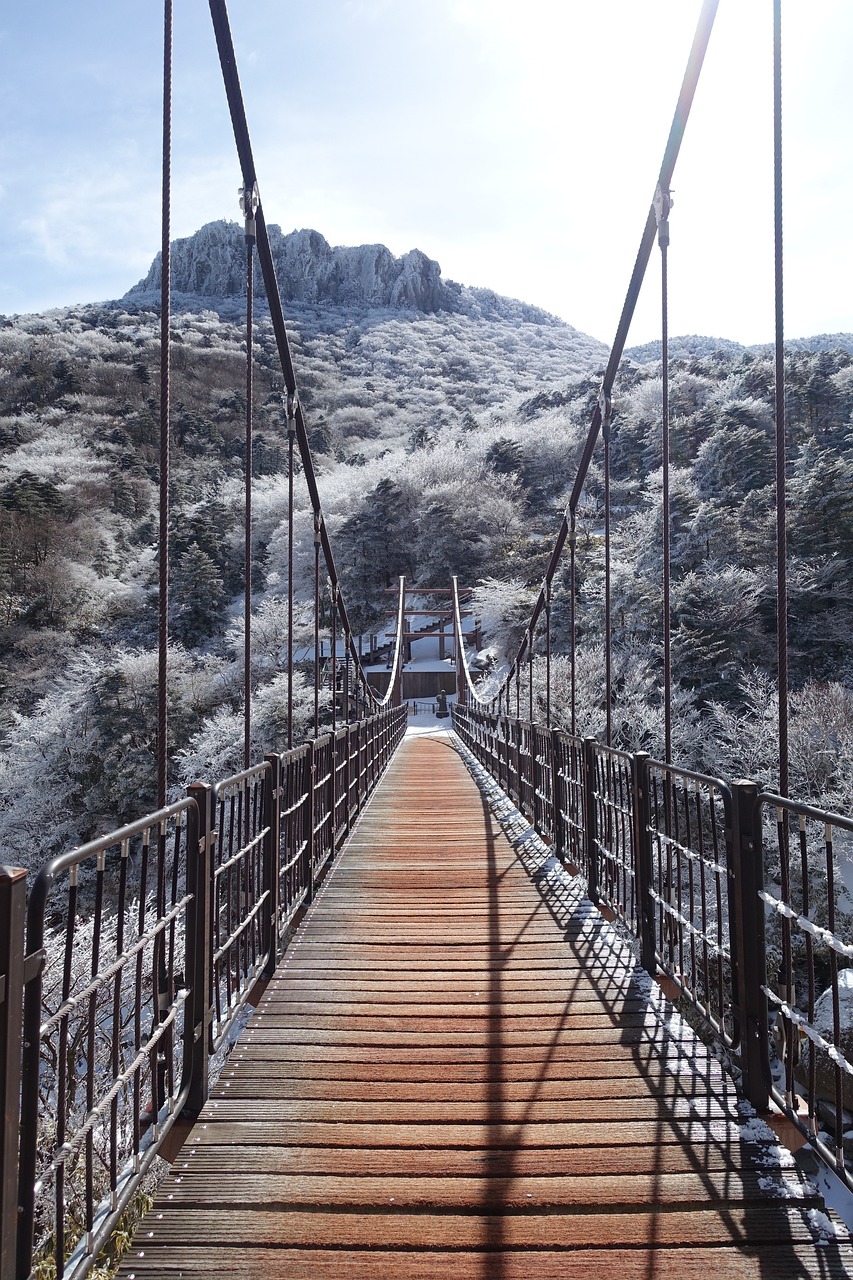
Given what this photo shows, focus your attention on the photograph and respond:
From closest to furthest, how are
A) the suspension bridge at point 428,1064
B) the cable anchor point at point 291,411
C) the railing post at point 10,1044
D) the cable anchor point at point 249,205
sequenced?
1. the railing post at point 10,1044
2. the suspension bridge at point 428,1064
3. the cable anchor point at point 249,205
4. the cable anchor point at point 291,411

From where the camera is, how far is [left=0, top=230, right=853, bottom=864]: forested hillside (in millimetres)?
17438

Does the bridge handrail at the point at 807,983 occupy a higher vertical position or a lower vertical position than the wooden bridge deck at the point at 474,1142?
higher

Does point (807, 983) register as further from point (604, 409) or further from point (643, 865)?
point (604, 409)

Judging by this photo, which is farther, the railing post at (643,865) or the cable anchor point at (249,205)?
the cable anchor point at (249,205)

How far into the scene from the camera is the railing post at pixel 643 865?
3.14 metres

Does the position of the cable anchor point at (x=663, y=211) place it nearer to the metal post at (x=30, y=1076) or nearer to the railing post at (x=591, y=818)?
the railing post at (x=591, y=818)

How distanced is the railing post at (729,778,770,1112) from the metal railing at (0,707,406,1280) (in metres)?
1.61

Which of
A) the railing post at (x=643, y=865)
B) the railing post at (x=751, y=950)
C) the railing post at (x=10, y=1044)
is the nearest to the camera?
the railing post at (x=10, y=1044)

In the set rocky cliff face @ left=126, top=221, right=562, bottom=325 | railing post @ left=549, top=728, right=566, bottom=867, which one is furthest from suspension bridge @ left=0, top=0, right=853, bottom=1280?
rocky cliff face @ left=126, top=221, right=562, bottom=325

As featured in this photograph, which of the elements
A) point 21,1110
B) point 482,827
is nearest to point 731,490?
point 482,827

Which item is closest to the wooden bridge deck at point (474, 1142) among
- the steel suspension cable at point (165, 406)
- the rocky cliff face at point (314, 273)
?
the steel suspension cable at point (165, 406)

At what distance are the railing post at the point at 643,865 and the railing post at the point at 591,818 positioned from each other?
0.92 m

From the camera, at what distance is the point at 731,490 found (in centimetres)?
2247

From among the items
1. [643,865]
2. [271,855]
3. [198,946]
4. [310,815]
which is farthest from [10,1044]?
[310,815]
